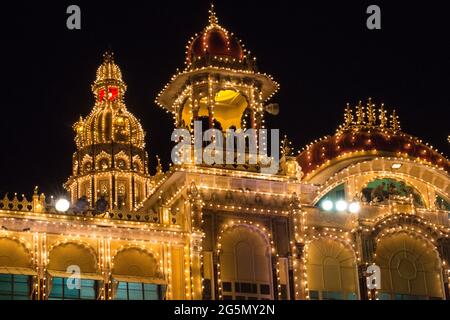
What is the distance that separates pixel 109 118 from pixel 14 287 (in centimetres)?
2184

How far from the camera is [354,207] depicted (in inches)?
1880

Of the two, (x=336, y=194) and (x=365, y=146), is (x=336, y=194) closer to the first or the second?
(x=336, y=194)

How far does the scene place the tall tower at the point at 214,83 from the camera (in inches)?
1877

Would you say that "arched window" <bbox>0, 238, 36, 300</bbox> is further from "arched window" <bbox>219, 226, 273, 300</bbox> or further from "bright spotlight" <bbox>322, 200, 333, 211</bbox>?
"bright spotlight" <bbox>322, 200, 333, 211</bbox>

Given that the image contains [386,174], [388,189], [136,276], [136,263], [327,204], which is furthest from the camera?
[386,174]

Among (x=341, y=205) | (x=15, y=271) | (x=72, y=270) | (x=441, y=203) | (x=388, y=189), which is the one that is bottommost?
(x=15, y=271)

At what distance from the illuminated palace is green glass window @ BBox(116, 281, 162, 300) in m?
0.05

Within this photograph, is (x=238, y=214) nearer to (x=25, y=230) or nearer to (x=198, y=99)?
(x=198, y=99)

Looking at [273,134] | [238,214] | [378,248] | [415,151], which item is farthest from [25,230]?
[415,151]

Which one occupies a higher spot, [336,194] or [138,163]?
[138,163]

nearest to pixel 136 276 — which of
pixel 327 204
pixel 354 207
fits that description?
pixel 327 204

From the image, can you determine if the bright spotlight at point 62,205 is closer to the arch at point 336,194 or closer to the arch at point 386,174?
the arch at point 386,174

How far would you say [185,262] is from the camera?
44.1 m

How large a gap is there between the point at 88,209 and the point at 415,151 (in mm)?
15888
